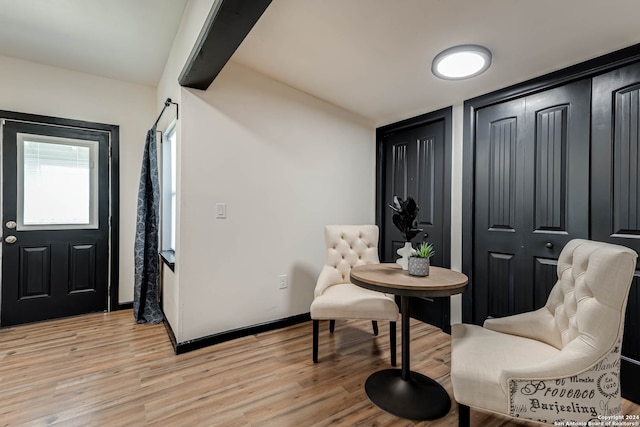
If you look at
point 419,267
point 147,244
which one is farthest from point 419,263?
point 147,244

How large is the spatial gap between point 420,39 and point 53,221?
12.3 feet

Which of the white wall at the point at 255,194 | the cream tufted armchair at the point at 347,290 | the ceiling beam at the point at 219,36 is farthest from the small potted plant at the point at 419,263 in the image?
the ceiling beam at the point at 219,36

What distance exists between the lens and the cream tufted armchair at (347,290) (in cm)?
205

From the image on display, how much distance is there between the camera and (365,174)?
3.39m

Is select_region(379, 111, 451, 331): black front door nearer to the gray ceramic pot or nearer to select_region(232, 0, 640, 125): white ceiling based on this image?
select_region(232, 0, 640, 125): white ceiling

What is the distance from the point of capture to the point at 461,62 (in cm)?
205

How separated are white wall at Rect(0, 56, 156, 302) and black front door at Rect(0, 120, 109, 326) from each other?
0.16 metres

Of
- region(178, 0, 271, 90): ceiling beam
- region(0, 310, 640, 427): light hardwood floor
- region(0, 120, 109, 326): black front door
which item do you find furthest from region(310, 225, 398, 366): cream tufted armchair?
region(0, 120, 109, 326): black front door

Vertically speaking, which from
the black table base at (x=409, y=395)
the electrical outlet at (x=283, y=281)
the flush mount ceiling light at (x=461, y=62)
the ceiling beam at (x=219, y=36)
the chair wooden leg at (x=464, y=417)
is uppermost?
the flush mount ceiling light at (x=461, y=62)

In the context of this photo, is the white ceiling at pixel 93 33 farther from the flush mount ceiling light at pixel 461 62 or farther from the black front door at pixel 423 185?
the black front door at pixel 423 185

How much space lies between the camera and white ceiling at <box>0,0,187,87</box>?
7.00 feet

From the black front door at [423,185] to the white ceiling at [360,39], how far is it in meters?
0.25

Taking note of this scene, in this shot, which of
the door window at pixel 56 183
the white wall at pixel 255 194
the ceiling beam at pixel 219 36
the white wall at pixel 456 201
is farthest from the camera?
the door window at pixel 56 183

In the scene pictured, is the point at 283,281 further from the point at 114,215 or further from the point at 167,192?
the point at 114,215
